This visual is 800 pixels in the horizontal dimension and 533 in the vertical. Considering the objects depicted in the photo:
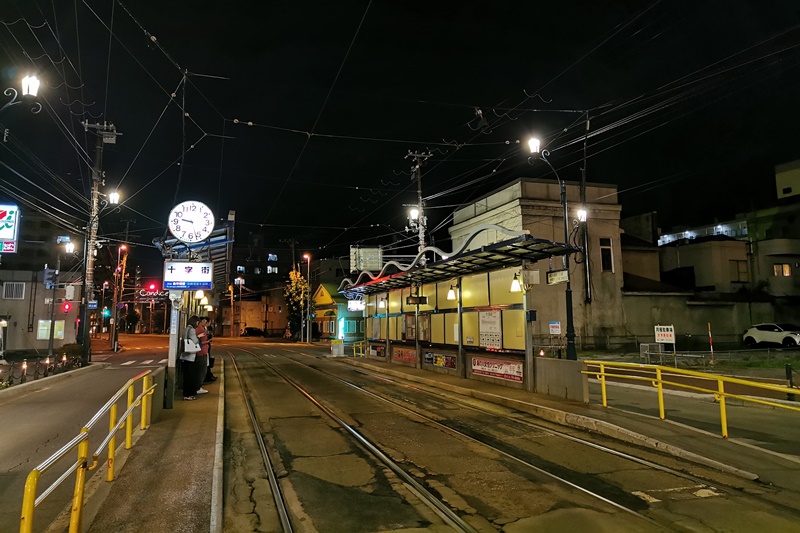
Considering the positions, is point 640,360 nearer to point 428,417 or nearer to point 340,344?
point 428,417

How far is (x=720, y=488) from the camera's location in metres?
6.32

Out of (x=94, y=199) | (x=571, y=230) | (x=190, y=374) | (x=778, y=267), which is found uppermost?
(x=94, y=199)

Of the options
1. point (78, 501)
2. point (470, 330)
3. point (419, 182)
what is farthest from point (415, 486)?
point (419, 182)

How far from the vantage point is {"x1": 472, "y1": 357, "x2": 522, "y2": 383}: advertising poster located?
14680 mm

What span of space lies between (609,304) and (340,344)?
1872 cm

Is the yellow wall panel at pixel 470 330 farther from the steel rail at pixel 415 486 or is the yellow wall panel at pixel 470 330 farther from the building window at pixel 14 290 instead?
the building window at pixel 14 290

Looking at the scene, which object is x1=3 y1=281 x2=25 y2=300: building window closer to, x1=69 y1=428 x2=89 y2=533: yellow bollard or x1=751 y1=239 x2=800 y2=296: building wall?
x1=69 y1=428 x2=89 y2=533: yellow bollard

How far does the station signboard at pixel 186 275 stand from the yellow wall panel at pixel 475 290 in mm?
8813

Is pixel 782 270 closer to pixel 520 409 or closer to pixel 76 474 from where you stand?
pixel 520 409

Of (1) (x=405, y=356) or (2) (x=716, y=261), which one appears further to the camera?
(2) (x=716, y=261)

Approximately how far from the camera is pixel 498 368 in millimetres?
15625

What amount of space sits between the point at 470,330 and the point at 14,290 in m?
36.3

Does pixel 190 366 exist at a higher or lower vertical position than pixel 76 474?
higher

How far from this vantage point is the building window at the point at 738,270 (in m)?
35.9
